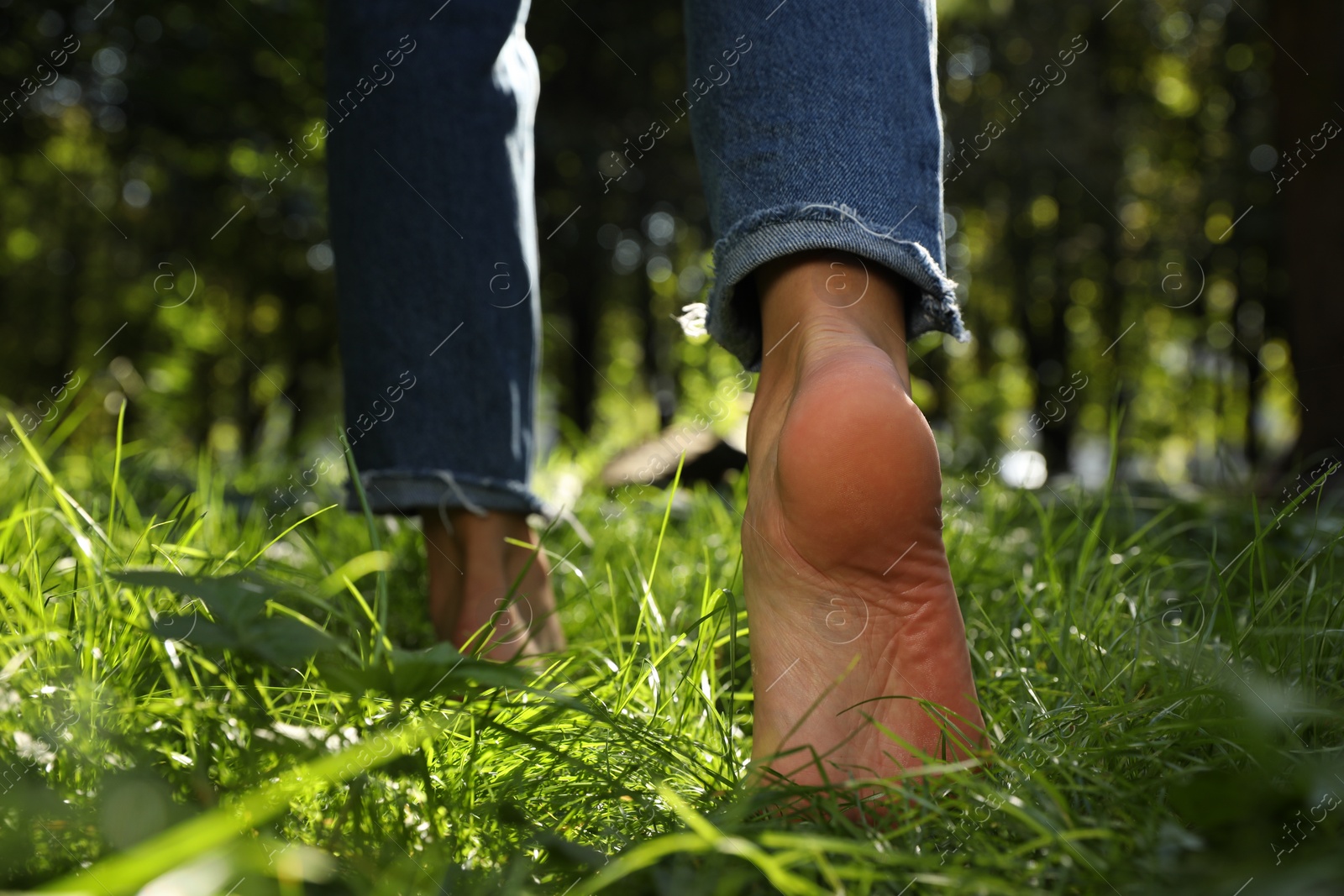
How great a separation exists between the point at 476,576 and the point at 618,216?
8.07 meters

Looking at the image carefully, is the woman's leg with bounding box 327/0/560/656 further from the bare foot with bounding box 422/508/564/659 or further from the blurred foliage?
the blurred foliage

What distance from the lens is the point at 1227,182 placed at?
9.15m

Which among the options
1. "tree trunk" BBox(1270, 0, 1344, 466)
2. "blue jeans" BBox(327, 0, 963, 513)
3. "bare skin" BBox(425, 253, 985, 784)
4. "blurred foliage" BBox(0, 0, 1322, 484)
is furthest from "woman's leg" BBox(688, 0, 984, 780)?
"tree trunk" BBox(1270, 0, 1344, 466)

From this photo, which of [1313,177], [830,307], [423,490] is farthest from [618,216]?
[830,307]

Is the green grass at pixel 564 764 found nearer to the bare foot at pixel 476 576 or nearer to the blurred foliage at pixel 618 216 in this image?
the bare foot at pixel 476 576

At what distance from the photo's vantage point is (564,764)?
2.66ft

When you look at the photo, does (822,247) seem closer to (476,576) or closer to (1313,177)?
(476,576)

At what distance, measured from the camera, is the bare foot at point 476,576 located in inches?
50.1

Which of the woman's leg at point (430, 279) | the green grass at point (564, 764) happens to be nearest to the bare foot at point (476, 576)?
the woman's leg at point (430, 279)

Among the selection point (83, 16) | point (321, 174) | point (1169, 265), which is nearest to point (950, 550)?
point (83, 16)

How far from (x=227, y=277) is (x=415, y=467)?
1046cm

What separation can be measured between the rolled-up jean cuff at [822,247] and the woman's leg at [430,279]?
43 cm

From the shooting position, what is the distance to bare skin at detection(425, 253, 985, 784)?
82cm

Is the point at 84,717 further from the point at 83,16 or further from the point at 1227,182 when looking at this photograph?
the point at 1227,182
